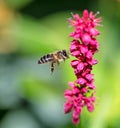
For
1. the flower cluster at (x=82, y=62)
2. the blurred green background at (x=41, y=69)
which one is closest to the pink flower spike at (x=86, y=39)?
the flower cluster at (x=82, y=62)

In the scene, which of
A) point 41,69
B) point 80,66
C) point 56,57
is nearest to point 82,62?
point 80,66

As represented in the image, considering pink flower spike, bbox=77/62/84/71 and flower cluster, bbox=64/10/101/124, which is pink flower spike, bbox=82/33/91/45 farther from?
pink flower spike, bbox=77/62/84/71

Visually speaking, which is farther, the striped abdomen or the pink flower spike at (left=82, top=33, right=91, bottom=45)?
the striped abdomen

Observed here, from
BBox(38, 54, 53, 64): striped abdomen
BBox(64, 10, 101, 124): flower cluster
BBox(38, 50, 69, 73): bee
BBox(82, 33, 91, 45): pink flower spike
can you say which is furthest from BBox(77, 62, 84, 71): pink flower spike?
BBox(38, 54, 53, 64): striped abdomen

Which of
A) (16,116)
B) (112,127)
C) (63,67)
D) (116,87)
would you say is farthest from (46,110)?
(112,127)

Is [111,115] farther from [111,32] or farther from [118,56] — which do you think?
[111,32]
